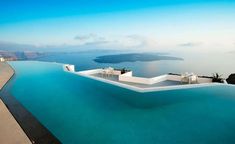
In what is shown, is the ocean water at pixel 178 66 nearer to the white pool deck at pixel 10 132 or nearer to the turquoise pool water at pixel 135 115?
the turquoise pool water at pixel 135 115

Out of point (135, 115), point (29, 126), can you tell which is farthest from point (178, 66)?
point (29, 126)

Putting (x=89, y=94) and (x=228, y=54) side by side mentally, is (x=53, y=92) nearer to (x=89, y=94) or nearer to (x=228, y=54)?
(x=89, y=94)

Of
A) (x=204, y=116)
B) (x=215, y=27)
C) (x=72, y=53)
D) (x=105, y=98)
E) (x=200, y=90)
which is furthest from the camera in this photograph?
(x=72, y=53)

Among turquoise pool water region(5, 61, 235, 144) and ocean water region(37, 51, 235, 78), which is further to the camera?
ocean water region(37, 51, 235, 78)

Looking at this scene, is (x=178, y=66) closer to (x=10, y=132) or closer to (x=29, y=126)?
(x=29, y=126)

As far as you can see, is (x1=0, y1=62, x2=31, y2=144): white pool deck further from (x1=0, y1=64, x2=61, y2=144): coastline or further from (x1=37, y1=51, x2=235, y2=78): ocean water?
(x1=37, y1=51, x2=235, y2=78): ocean water

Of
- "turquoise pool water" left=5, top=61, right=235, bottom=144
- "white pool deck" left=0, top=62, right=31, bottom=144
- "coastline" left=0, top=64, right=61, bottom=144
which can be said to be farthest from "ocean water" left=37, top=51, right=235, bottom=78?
"white pool deck" left=0, top=62, right=31, bottom=144

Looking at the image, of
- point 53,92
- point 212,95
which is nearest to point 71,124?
point 53,92

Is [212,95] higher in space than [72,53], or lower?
lower

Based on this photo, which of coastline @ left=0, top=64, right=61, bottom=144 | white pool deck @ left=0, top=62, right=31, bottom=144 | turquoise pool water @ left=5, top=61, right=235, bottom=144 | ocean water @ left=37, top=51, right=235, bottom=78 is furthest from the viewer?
ocean water @ left=37, top=51, right=235, bottom=78
